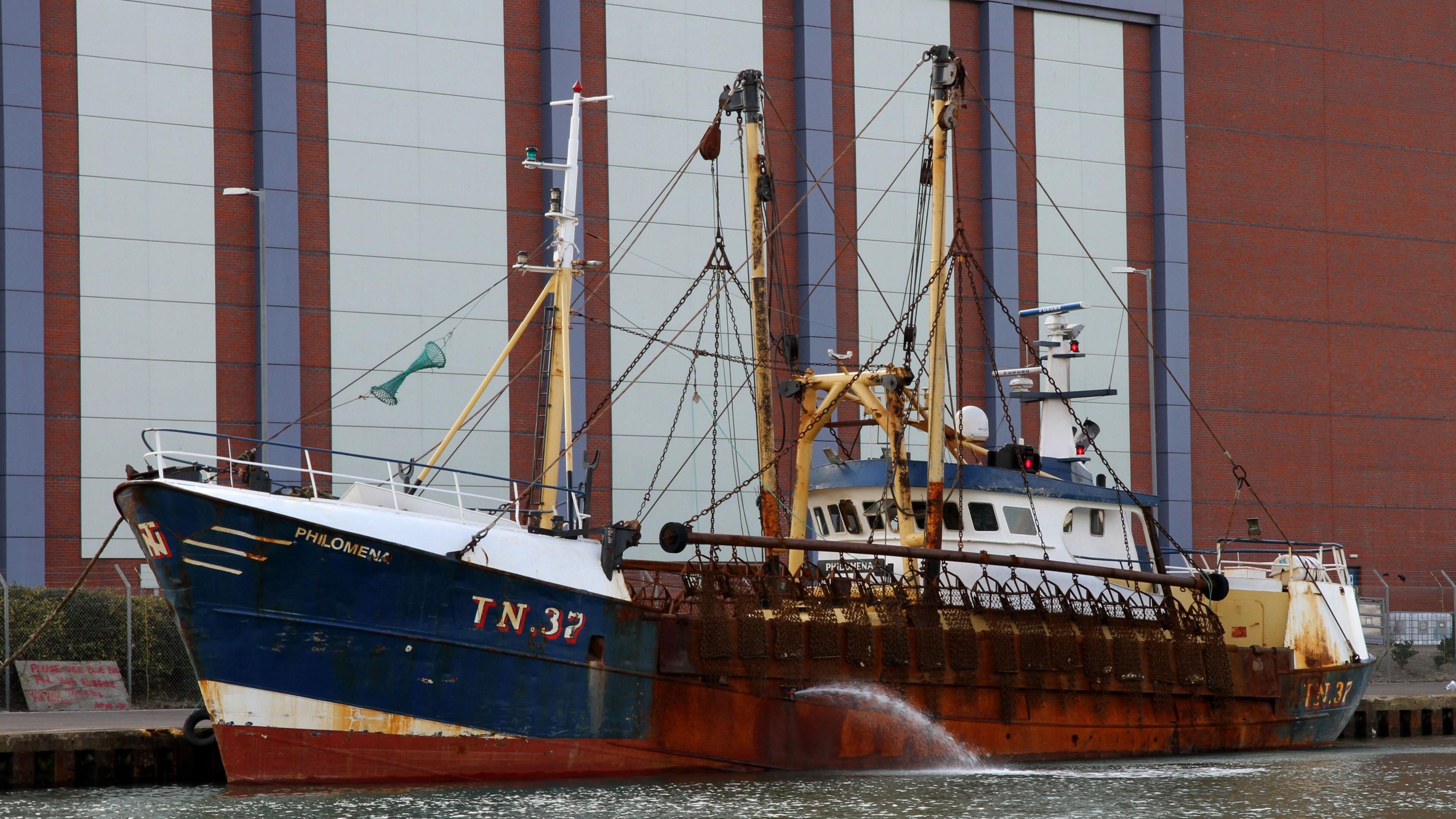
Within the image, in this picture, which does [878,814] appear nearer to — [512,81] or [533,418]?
[533,418]

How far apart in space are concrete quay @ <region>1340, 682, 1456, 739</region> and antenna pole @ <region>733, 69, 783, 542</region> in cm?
1202

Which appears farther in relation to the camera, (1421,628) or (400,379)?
(1421,628)

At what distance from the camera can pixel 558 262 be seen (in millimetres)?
24750

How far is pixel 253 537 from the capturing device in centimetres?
1948

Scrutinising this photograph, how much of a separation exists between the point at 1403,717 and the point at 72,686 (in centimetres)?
2280

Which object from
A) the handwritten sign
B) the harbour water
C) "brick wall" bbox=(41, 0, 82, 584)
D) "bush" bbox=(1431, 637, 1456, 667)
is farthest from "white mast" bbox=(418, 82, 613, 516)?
"bush" bbox=(1431, 637, 1456, 667)

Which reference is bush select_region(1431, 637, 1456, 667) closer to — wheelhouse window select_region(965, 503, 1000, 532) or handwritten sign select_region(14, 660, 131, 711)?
wheelhouse window select_region(965, 503, 1000, 532)

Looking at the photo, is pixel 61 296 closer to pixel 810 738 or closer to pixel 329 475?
pixel 329 475

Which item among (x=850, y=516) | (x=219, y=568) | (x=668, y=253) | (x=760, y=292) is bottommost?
(x=219, y=568)

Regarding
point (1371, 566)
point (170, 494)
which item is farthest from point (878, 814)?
point (1371, 566)

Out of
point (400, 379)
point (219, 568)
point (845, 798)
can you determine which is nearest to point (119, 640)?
point (400, 379)

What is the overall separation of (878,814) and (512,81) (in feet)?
81.9

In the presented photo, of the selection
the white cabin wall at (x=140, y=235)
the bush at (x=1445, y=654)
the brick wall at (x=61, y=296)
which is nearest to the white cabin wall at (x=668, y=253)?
the white cabin wall at (x=140, y=235)

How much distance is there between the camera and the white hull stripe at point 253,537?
19438mm
